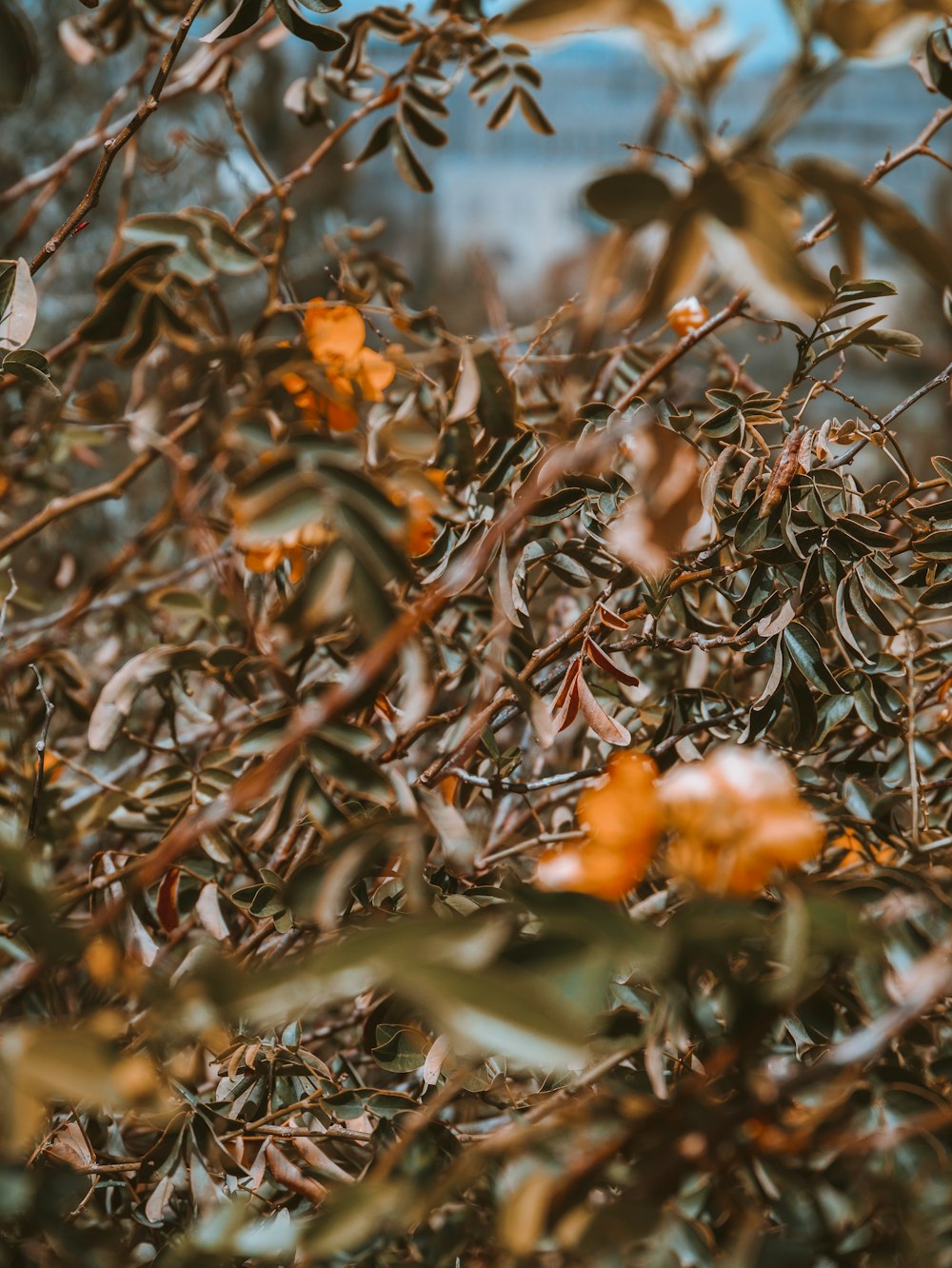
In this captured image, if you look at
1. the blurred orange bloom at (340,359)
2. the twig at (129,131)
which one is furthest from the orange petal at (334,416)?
the twig at (129,131)

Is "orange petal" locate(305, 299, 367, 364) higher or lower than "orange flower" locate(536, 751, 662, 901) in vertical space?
higher

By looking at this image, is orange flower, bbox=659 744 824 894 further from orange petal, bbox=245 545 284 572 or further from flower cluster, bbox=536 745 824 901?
orange petal, bbox=245 545 284 572

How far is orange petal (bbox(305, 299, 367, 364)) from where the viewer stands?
461 mm

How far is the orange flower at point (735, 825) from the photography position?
25cm

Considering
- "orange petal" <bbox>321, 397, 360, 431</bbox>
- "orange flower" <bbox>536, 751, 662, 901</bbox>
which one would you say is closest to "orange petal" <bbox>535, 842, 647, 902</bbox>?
"orange flower" <bbox>536, 751, 662, 901</bbox>

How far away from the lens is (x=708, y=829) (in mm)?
261

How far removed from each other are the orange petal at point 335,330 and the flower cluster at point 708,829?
0.91ft

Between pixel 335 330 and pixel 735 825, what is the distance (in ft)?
1.07

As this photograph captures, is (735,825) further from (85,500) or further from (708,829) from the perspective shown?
(85,500)

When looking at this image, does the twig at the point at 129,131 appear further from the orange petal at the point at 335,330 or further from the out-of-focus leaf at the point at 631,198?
the out-of-focus leaf at the point at 631,198

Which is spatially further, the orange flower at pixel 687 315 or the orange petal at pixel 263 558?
the orange flower at pixel 687 315

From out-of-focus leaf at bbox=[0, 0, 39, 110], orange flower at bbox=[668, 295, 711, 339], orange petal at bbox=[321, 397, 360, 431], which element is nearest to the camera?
out-of-focus leaf at bbox=[0, 0, 39, 110]

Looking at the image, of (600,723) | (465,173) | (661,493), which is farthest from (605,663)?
(465,173)

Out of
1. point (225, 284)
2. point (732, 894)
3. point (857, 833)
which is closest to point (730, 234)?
point (732, 894)
